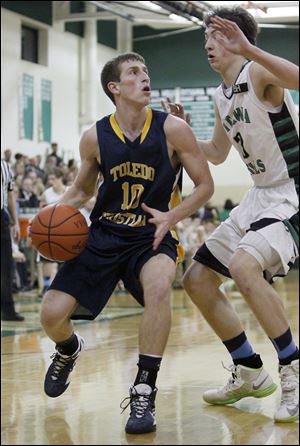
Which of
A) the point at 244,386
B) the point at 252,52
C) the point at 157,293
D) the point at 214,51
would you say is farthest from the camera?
the point at 244,386

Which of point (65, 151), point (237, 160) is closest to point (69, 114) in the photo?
point (65, 151)

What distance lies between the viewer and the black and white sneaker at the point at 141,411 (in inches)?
165

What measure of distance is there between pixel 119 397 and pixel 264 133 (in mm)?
1713

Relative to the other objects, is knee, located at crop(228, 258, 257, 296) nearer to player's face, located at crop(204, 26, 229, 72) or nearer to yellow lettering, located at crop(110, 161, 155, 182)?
yellow lettering, located at crop(110, 161, 155, 182)

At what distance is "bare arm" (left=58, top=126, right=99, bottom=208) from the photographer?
188 inches

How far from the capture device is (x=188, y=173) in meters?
4.62

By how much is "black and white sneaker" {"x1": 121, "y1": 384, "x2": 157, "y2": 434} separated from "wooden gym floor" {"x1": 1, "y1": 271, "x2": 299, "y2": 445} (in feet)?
0.15

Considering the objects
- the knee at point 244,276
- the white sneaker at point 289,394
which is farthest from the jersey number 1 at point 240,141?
the white sneaker at point 289,394

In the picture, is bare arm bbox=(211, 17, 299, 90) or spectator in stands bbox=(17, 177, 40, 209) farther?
spectator in stands bbox=(17, 177, 40, 209)

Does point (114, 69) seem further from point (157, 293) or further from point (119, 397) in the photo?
point (119, 397)

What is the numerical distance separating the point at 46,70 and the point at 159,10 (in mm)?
2640

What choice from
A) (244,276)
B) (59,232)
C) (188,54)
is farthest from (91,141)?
(188,54)

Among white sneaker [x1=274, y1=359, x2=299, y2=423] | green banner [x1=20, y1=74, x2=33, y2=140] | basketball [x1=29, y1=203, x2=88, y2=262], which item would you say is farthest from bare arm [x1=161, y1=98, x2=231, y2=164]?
green banner [x1=20, y1=74, x2=33, y2=140]

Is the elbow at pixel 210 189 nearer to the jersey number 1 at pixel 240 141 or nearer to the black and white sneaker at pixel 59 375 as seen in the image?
the jersey number 1 at pixel 240 141
